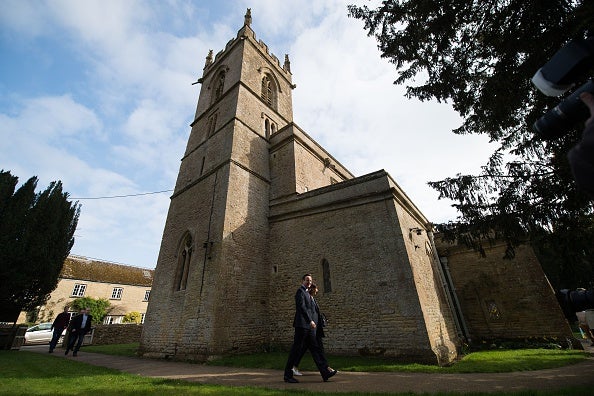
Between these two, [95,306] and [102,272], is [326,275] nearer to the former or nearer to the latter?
[95,306]

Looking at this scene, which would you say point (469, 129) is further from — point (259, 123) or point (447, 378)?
point (259, 123)

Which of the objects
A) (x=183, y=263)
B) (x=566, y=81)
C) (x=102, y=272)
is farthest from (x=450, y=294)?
(x=102, y=272)

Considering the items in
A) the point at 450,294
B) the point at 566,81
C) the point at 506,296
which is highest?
the point at 450,294

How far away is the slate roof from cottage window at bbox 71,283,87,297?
0.64 metres

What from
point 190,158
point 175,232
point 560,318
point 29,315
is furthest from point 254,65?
point 29,315

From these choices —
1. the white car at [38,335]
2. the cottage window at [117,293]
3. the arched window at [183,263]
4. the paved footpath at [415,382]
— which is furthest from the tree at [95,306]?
the paved footpath at [415,382]

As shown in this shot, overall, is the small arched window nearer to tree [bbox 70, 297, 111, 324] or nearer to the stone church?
the stone church

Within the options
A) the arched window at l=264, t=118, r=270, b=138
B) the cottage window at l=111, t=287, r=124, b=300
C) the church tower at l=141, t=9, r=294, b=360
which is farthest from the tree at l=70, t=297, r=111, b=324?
the arched window at l=264, t=118, r=270, b=138

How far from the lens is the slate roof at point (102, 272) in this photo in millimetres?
26516

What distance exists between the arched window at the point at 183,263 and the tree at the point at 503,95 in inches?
399

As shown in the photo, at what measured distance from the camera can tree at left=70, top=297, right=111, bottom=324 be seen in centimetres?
2462

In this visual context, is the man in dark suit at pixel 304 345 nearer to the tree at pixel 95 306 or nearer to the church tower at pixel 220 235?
the church tower at pixel 220 235

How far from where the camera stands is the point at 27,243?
500 inches

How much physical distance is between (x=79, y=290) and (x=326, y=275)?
26.9 m
